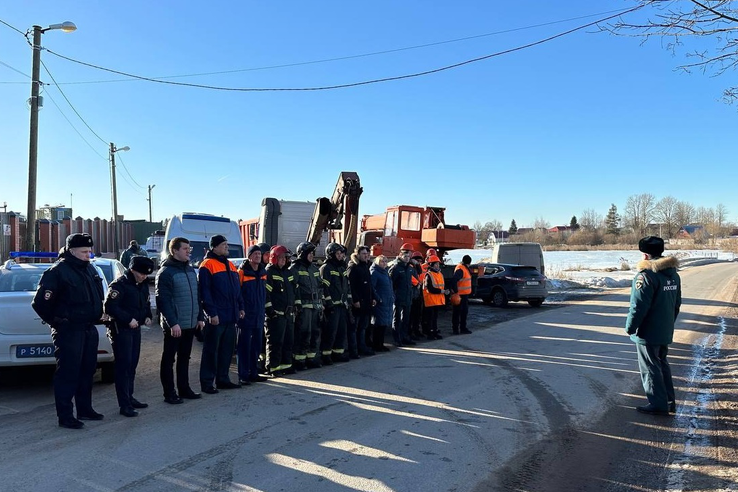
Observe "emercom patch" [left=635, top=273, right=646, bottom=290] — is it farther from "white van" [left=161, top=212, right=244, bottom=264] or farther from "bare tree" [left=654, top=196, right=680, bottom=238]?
"bare tree" [left=654, top=196, right=680, bottom=238]

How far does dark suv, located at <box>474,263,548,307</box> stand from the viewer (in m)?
18.3

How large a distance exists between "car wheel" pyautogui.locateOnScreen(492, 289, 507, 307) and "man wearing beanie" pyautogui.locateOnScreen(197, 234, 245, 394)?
1294 cm

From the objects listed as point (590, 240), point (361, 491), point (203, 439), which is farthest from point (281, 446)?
point (590, 240)

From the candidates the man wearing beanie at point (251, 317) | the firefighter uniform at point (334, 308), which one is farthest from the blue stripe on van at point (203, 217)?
the man wearing beanie at point (251, 317)

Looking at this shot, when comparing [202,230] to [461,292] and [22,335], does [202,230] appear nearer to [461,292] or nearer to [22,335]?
[461,292]

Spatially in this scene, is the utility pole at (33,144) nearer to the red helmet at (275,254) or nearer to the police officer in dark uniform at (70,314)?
the red helmet at (275,254)

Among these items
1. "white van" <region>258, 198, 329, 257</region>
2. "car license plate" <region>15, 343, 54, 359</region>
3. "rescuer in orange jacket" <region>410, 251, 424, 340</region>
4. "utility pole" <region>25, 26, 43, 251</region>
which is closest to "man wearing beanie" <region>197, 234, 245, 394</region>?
"car license plate" <region>15, 343, 54, 359</region>

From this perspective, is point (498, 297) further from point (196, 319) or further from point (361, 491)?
point (361, 491)

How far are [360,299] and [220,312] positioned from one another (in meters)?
3.06

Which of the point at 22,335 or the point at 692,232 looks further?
the point at 692,232

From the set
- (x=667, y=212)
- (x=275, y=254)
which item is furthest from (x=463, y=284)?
(x=667, y=212)

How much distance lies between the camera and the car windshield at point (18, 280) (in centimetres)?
736

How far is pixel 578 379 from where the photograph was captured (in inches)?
308

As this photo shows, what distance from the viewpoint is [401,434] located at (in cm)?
539
